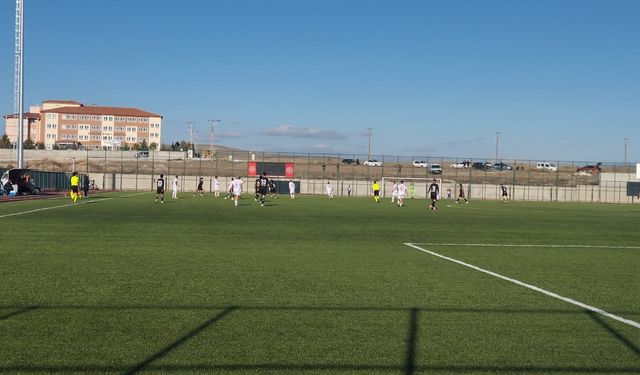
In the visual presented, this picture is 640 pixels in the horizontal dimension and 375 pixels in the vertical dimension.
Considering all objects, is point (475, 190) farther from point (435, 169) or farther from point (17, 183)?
point (17, 183)

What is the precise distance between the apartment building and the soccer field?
127 meters

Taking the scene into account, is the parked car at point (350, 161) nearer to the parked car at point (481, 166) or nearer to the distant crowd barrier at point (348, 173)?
the distant crowd barrier at point (348, 173)

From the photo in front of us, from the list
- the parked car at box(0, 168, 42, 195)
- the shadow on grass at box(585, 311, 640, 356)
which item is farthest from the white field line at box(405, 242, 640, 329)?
the parked car at box(0, 168, 42, 195)

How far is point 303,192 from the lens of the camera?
75.4 m

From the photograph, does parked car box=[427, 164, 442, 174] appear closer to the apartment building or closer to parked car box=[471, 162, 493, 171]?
A: parked car box=[471, 162, 493, 171]

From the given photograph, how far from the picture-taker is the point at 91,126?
139500 millimetres

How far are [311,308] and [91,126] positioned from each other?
143m

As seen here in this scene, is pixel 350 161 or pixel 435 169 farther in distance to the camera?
pixel 350 161

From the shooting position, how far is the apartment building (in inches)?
5428

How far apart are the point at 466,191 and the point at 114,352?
239 feet

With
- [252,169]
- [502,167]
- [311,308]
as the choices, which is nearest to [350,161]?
[502,167]

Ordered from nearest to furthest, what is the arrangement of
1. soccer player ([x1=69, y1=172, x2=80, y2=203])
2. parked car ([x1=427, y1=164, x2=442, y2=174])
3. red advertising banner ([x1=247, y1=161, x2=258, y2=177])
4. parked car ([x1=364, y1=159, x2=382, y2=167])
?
soccer player ([x1=69, y1=172, x2=80, y2=203]) < red advertising banner ([x1=247, y1=161, x2=258, y2=177]) < parked car ([x1=427, y1=164, x2=442, y2=174]) < parked car ([x1=364, y1=159, x2=382, y2=167])

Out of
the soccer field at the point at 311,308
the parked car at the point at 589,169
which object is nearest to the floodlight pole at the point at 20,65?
the soccer field at the point at 311,308

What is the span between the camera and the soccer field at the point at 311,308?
A: 213 inches
